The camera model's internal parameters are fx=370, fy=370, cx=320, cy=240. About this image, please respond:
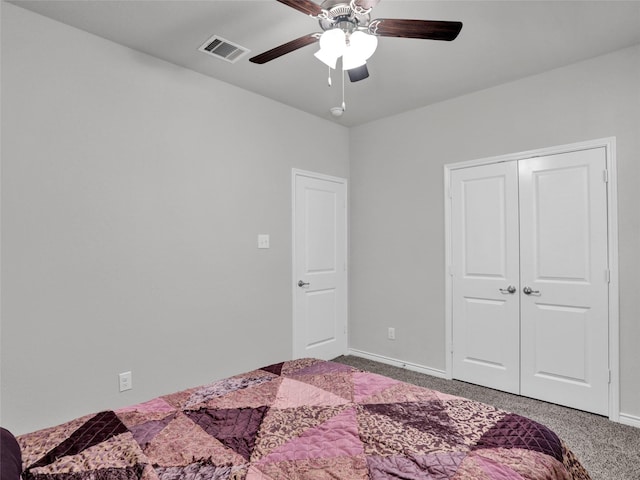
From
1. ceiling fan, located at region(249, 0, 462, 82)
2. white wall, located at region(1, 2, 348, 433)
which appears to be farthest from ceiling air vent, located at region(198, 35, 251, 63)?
ceiling fan, located at region(249, 0, 462, 82)

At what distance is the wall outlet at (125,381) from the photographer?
258cm

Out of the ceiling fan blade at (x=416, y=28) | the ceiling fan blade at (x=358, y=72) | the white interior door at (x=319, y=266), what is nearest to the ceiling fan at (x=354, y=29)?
the ceiling fan blade at (x=416, y=28)

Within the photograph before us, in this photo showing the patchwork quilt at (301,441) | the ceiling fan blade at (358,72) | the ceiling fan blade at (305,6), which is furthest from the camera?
the ceiling fan blade at (358,72)

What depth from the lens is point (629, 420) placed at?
2.66m

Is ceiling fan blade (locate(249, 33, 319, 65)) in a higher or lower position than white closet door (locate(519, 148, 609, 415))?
higher

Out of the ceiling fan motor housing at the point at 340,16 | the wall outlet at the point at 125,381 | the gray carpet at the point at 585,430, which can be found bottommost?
the gray carpet at the point at 585,430

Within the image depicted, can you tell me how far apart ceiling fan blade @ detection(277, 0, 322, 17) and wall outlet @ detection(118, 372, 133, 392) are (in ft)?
8.28

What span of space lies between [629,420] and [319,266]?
2833 millimetres

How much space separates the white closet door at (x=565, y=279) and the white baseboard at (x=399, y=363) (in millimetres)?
780

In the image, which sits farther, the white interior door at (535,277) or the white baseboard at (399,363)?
the white baseboard at (399,363)

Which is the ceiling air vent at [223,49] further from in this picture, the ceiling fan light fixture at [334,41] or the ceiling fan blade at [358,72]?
the ceiling fan light fixture at [334,41]

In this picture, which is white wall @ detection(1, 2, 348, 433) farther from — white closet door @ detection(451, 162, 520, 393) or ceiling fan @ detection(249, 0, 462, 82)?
white closet door @ detection(451, 162, 520, 393)

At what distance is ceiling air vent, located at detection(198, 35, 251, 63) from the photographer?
101 inches

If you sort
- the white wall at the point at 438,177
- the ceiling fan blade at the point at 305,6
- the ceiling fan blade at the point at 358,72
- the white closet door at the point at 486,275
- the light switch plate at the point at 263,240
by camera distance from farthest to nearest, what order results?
the light switch plate at the point at 263,240, the white closet door at the point at 486,275, the white wall at the point at 438,177, the ceiling fan blade at the point at 358,72, the ceiling fan blade at the point at 305,6
